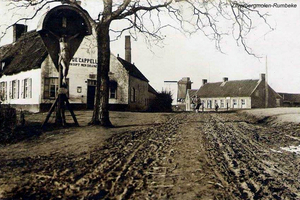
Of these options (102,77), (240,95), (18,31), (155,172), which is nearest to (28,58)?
(18,31)

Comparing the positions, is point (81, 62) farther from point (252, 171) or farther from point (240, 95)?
point (240, 95)

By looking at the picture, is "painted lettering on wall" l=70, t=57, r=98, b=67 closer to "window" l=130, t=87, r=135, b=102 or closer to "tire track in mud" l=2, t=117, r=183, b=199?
"window" l=130, t=87, r=135, b=102

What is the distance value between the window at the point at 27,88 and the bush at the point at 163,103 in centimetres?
1162

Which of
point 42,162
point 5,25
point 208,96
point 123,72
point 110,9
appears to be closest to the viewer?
point 42,162

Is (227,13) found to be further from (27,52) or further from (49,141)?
(27,52)

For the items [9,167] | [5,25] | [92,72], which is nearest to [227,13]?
[5,25]

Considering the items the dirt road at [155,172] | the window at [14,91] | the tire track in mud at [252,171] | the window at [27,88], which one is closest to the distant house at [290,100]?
the window at [27,88]

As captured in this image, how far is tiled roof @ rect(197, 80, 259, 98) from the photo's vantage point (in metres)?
50.7

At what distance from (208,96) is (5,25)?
2030 inches

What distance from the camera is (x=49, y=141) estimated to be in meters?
7.31

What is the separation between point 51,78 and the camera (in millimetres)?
16000

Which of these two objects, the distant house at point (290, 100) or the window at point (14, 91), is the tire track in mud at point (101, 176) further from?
the distant house at point (290, 100)

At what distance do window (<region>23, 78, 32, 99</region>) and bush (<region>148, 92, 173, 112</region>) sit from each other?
457 inches

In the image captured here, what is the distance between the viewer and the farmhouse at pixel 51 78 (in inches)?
589
